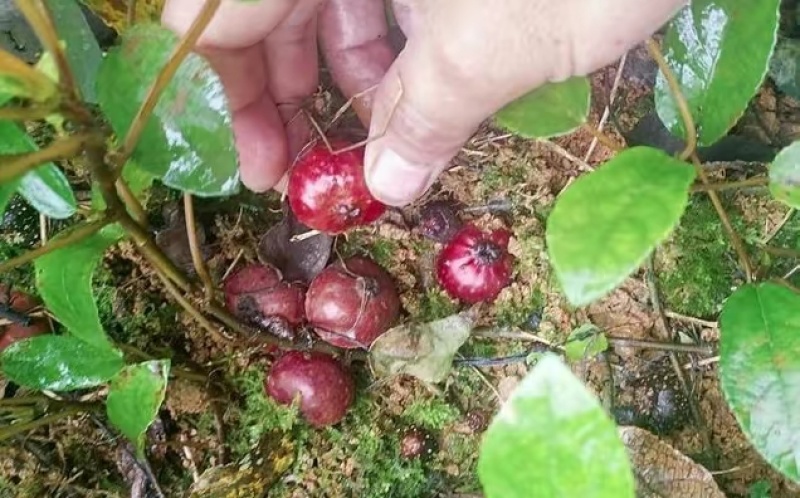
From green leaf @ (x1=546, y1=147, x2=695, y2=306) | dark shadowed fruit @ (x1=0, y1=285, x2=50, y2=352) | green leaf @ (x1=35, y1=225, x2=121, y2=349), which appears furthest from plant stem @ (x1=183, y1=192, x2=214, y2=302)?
green leaf @ (x1=546, y1=147, x2=695, y2=306)

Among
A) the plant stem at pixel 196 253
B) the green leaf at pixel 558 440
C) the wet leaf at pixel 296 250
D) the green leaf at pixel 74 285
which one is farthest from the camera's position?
the wet leaf at pixel 296 250

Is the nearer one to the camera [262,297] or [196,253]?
[196,253]

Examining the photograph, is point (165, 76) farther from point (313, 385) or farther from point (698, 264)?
point (698, 264)

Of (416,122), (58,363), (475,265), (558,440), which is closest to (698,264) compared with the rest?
(475,265)

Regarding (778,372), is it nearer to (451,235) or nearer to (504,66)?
(504,66)

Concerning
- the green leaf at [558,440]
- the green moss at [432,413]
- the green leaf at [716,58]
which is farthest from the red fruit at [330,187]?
the green leaf at [558,440]

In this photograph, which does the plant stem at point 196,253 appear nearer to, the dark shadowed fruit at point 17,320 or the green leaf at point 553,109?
the dark shadowed fruit at point 17,320

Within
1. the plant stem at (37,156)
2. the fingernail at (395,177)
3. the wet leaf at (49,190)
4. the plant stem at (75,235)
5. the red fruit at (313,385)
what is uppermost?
the plant stem at (37,156)

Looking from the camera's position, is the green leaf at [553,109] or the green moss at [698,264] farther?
the green moss at [698,264]

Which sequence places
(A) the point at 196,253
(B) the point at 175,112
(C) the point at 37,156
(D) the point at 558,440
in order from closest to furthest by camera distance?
(D) the point at 558,440 → (C) the point at 37,156 → (B) the point at 175,112 → (A) the point at 196,253
